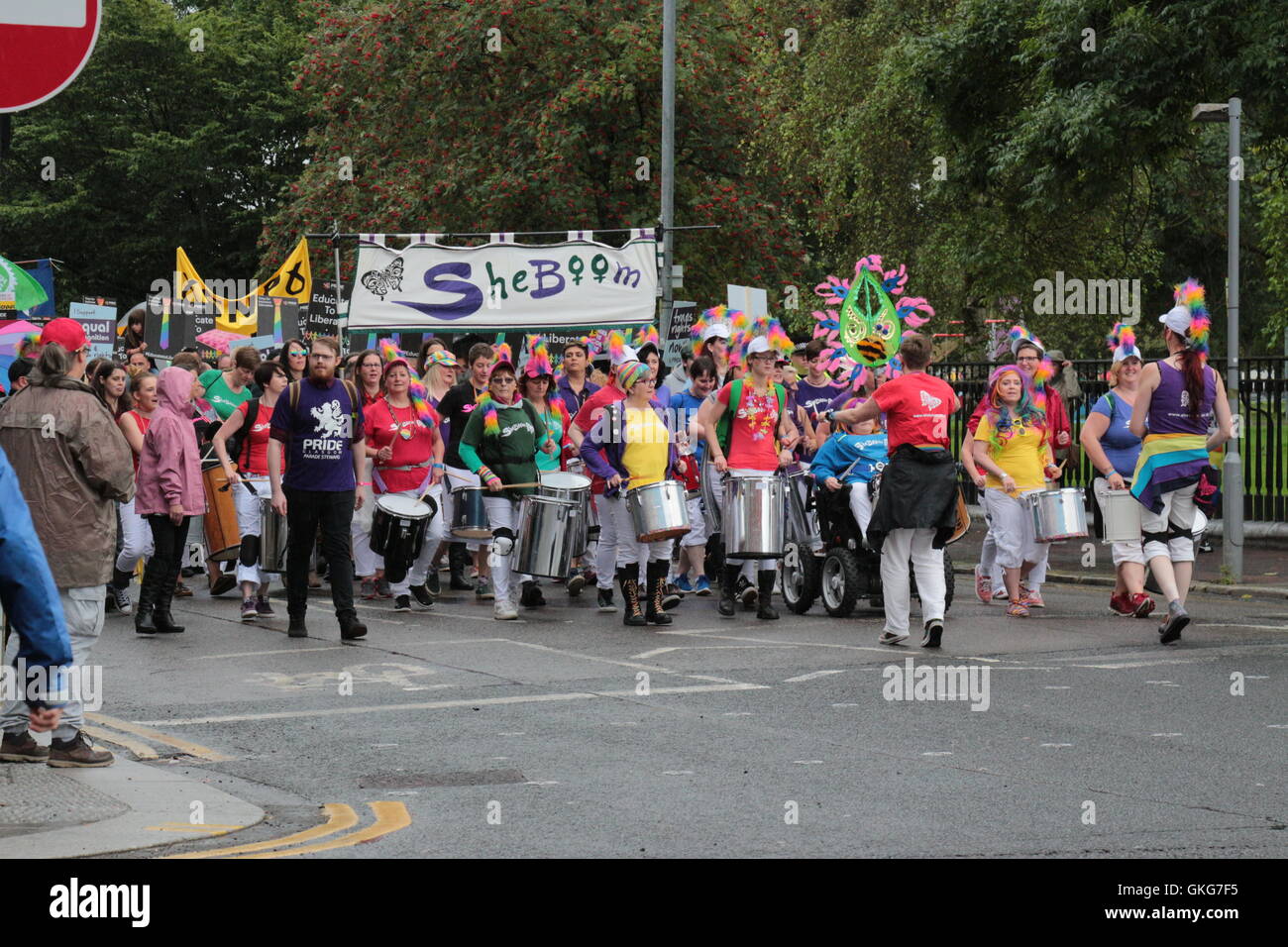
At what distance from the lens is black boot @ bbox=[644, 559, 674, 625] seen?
13.6 meters

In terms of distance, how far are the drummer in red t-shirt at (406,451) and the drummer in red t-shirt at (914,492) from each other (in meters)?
4.14

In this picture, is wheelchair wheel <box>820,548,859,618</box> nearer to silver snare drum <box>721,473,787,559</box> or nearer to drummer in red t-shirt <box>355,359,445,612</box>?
silver snare drum <box>721,473,787,559</box>

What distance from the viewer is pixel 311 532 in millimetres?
13148

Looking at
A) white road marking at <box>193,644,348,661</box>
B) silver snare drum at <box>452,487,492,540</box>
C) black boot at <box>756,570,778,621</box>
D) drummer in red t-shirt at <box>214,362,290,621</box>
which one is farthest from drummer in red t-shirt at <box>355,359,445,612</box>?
black boot at <box>756,570,778,621</box>

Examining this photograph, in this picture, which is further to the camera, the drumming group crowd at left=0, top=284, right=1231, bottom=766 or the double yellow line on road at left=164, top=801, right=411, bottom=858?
the drumming group crowd at left=0, top=284, right=1231, bottom=766

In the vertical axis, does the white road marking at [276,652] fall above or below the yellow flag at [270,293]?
below

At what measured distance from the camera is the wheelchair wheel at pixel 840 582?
45.8ft

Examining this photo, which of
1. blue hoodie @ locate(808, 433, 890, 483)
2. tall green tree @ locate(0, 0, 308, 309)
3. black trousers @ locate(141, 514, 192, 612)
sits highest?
tall green tree @ locate(0, 0, 308, 309)

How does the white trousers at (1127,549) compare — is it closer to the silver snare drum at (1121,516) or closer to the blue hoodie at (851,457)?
the silver snare drum at (1121,516)

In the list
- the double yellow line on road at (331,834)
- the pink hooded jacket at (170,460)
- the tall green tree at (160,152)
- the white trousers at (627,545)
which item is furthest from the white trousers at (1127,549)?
the tall green tree at (160,152)

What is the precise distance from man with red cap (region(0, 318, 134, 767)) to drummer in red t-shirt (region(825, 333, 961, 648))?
5.05 m

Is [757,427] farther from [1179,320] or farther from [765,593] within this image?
[1179,320]

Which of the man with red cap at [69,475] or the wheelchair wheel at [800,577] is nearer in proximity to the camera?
the man with red cap at [69,475]
